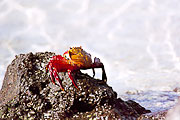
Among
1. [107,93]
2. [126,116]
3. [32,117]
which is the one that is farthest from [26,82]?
[126,116]

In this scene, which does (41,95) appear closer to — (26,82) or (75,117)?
(26,82)

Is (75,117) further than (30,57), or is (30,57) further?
(30,57)

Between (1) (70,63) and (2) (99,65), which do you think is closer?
(1) (70,63)

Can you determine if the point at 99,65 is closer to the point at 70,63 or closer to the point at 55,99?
the point at 70,63

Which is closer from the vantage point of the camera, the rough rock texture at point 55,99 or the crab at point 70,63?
the rough rock texture at point 55,99

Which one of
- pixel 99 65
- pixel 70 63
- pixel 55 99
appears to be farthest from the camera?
pixel 99 65

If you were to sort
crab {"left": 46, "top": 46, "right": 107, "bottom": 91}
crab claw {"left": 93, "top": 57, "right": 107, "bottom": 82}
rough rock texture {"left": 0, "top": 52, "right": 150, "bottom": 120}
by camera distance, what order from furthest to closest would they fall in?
crab claw {"left": 93, "top": 57, "right": 107, "bottom": 82} < crab {"left": 46, "top": 46, "right": 107, "bottom": 91} < rough rock texture {"left": 0, "top": 52, "right": 150, "bottom": 120}

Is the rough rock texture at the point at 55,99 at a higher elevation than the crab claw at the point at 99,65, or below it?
below

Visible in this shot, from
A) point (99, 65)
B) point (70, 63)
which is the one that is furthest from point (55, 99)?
point (99, 65)
